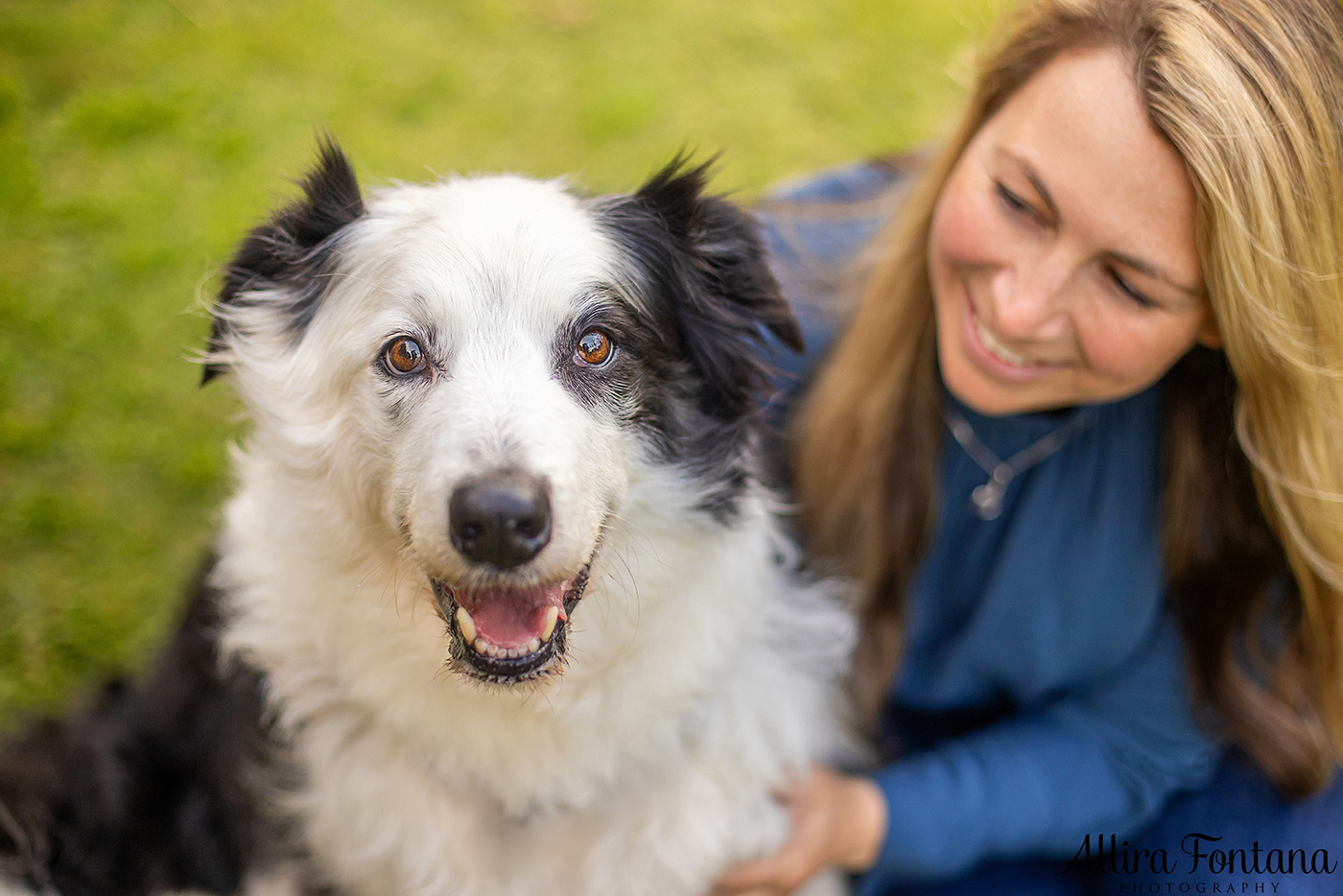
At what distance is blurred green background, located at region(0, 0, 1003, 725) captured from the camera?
3168mm

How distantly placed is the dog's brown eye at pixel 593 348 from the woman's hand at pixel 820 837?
1152 mm

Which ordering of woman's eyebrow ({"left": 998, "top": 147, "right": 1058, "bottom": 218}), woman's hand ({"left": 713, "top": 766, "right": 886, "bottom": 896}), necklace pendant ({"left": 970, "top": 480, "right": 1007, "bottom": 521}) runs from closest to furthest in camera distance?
woman's eyebrow ({"left": 998, "top": 147, "right": 1058, "bottom": 218}), woman's hand ({"left": 713, "top": 766, "right": 886, "bottom": 896}), necklace pendant ({"left": 970, "top": 480, "right": 1007, "bottom": 521})

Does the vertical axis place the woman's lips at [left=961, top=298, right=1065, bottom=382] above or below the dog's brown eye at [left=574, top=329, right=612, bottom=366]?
above

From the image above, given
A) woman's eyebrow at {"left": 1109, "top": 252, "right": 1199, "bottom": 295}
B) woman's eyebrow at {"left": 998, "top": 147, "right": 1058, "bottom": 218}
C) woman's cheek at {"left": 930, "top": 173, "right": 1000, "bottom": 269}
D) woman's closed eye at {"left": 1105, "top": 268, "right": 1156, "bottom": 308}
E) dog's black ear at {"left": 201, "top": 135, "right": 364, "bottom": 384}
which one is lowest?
dog's black ear at {"left": 201, "top": 135, "right": 364, "bottom": 384}

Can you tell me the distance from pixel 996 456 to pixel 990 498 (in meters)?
0.11

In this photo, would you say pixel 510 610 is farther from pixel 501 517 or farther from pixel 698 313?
pixel 698 313

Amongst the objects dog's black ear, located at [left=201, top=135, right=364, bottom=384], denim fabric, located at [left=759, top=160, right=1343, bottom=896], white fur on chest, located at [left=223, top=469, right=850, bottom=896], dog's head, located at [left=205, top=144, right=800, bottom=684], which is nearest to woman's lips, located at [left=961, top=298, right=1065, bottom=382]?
denim fabric, located at [left=759, top=160, right=1343, bottom=896]

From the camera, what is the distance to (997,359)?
2033mm

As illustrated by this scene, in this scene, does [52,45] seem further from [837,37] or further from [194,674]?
[837,37]

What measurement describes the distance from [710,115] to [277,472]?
3.15 metres

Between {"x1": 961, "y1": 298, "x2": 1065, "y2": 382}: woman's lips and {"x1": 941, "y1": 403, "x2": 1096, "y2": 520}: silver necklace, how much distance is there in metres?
0.31

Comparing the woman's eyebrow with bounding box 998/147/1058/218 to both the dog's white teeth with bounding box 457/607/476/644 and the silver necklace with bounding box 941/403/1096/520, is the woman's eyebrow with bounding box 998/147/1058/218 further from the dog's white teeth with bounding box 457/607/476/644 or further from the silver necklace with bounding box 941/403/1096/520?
the dog's white teeth with bounding box 457/607/476/644

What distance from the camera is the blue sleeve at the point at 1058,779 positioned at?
7.49 feet

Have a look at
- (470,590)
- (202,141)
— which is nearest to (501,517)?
(470,590)
